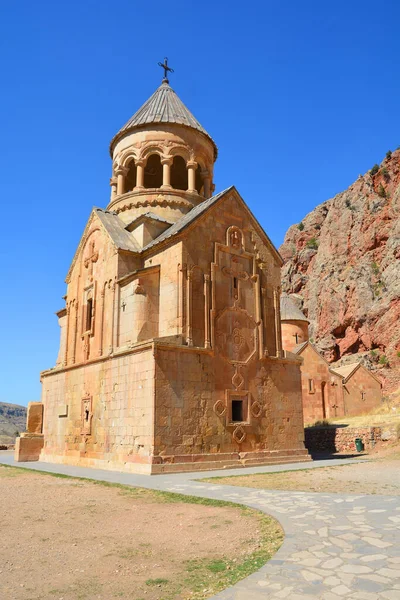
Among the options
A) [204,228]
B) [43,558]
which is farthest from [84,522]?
[204,228]

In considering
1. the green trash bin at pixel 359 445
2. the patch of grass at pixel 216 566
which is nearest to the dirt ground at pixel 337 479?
the patch of grass at pixel 216 566

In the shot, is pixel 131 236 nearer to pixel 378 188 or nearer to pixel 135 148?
pixel 135 148

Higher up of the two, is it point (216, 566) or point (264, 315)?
point (264, 315)

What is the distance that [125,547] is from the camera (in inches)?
210

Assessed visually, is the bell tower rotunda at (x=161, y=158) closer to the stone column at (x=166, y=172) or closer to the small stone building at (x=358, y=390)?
the stone column at (x=166, y=172)

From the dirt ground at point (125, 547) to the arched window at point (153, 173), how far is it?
16.0 metres

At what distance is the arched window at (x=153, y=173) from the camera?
21.5 meters

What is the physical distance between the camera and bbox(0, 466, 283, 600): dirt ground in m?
4.13

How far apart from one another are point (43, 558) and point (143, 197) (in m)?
15.0

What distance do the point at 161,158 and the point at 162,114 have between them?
2.09 m

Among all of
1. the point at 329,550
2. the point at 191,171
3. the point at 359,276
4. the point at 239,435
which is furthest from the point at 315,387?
the point at 329,550

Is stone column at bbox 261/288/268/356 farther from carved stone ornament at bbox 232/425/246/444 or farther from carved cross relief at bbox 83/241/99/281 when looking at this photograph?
carved cross relief at bbox 83/241/99/281

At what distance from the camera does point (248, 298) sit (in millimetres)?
16078

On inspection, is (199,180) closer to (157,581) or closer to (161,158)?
(161,158)
